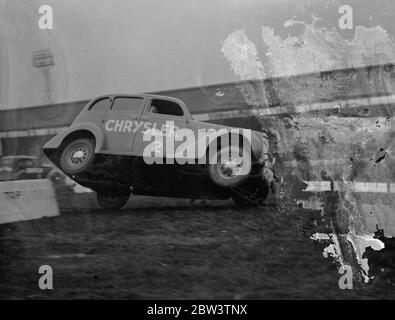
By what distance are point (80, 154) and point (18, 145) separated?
1.54ft

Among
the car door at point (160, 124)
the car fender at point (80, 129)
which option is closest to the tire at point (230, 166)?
the car door at point (160, 124)

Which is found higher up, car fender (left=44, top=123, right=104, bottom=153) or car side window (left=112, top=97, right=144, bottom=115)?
car side window (left=112, top=97, right=144, bottom=115)

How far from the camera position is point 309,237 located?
10.9 ft

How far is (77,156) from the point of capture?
354 cm

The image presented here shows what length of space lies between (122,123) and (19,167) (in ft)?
2.69

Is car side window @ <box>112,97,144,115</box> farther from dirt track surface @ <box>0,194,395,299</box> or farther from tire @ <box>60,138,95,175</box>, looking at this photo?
dirt track surface @ <box>0,194,395,299</box>

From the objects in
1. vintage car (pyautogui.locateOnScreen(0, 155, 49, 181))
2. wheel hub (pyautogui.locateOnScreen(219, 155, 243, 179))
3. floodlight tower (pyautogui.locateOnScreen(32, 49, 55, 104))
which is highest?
floodlight tower (pyautogui.locateOnScreen(32, 49, 55, 104))

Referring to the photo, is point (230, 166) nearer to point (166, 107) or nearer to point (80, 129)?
point (166, 107)

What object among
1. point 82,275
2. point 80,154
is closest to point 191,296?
point 82,275

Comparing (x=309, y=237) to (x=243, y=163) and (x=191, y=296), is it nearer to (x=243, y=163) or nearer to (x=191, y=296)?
(x=243, y=163)

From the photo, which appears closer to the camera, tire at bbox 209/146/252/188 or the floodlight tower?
tire at bbox 209/146/252/188

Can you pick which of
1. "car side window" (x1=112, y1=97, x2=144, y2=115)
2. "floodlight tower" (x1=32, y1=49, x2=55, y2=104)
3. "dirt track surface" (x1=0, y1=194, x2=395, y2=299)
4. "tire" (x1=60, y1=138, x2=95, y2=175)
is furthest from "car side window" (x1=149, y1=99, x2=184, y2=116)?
"floodlight tower" (x1=32, y1=49, x2=55, y2=104)

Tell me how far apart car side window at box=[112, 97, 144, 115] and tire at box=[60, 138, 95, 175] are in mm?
306

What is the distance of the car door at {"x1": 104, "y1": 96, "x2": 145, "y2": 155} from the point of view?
137 inches
